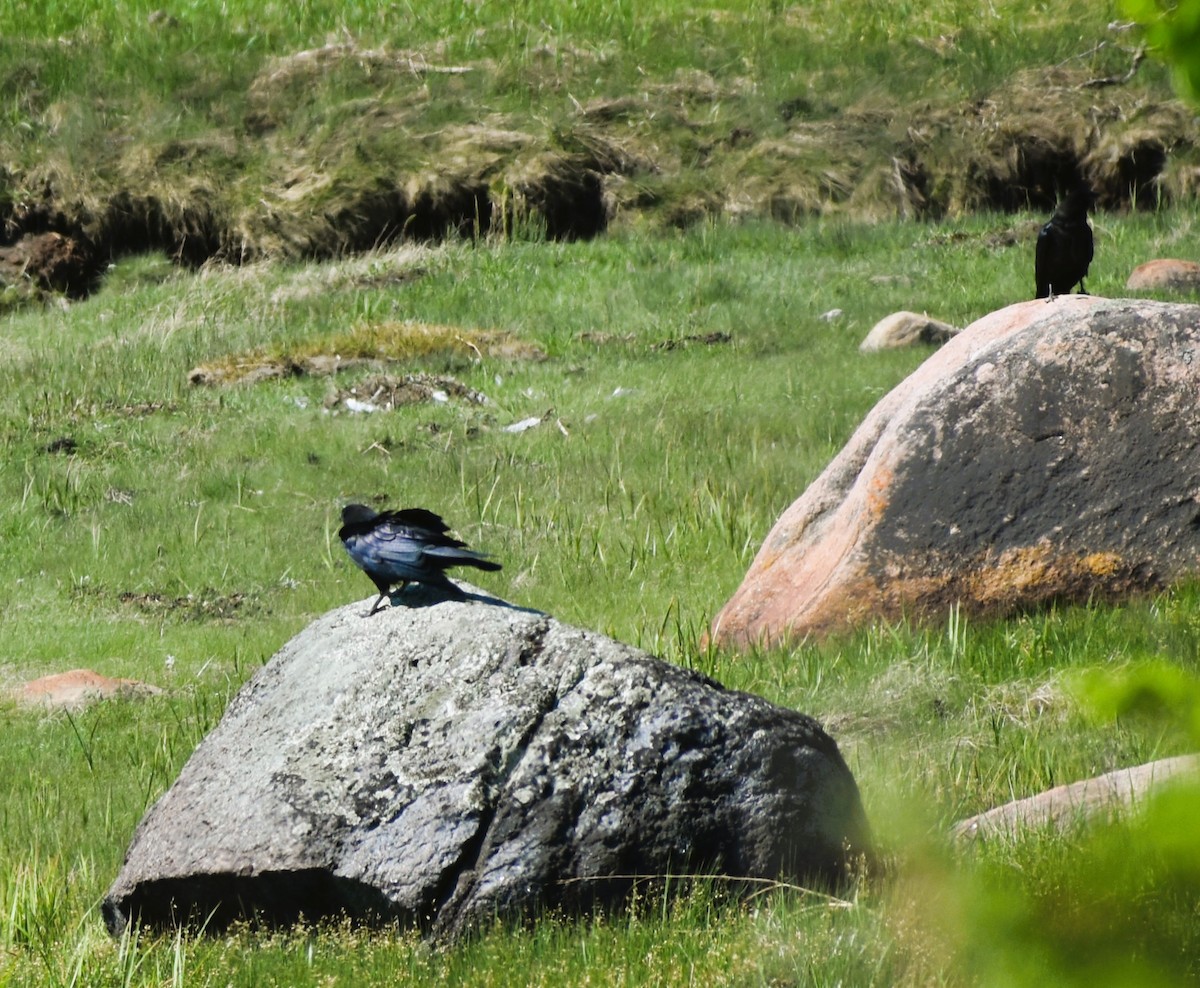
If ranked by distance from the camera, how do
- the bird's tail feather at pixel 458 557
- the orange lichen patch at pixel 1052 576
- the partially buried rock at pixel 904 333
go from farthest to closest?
1. the partially buried rock at pixel 904 333
2. the orange lichen patch at pixel 1052 576
3. the bird's tail feather at pixel 458 557

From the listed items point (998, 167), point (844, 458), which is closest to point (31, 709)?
point (844, 458)

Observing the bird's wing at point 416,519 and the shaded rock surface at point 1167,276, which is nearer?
the bird's wing at point 416,519

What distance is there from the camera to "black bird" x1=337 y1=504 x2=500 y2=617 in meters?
4.83

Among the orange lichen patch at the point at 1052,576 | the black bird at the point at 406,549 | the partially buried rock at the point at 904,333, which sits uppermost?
the black bird at the point at 406,549

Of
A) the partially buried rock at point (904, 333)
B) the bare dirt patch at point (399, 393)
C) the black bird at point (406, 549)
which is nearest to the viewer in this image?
the black bird at point (406, 549)

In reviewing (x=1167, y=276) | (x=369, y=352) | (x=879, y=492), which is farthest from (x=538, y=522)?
(x=1167, y=276)

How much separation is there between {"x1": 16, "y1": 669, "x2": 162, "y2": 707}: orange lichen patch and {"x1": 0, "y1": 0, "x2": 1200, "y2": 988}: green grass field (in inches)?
8.0

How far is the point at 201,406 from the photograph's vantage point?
13.8 metres

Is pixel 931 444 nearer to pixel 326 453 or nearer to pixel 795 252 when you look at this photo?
pixel 326 453

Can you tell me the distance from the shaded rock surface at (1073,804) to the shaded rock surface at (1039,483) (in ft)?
6.55

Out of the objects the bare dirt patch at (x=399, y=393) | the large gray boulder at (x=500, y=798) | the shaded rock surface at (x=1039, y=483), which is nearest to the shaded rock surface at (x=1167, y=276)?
the bare dirt patch at (x=399, y=393)

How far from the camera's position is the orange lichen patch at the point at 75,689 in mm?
7617

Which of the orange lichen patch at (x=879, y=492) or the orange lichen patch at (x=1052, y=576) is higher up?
the orange lichen patch at (x=879, y=492)

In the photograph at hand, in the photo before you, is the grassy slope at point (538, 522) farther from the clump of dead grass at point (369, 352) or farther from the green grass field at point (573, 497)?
the clump of dead grass at point (369, 352)
